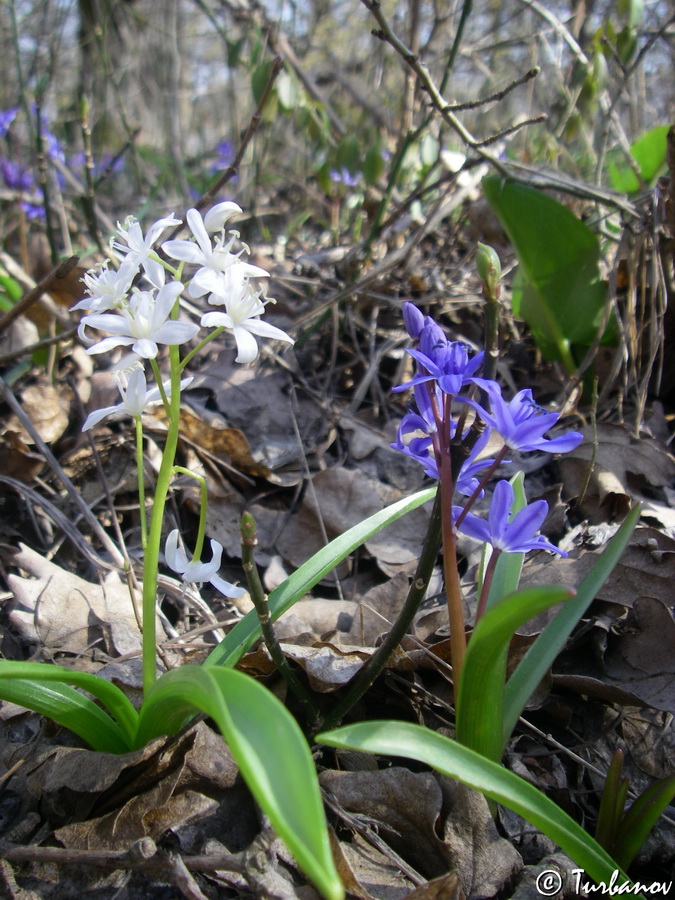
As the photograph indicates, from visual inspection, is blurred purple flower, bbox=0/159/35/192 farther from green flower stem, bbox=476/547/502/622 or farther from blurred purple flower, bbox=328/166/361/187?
green flower stem, bbox=476/547/502/622

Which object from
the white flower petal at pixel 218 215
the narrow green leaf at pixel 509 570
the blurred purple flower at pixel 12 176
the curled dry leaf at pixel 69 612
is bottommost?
the curled dry leaf at pixel 69 612

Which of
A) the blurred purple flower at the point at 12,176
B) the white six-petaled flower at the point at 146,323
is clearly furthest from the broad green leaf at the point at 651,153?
the blurred purple flower at the point at 12,176

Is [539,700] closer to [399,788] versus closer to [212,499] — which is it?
[399,788]

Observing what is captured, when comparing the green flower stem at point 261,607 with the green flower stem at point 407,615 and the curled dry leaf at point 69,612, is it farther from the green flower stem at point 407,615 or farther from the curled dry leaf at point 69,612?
the curled dry leaf at point 69,612

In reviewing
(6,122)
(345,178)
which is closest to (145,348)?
(345,178)

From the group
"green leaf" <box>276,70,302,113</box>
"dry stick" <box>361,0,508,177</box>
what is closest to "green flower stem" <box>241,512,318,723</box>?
"dry stick" <box>361,0,508,177</box>

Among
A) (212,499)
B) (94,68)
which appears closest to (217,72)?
(94,68)
